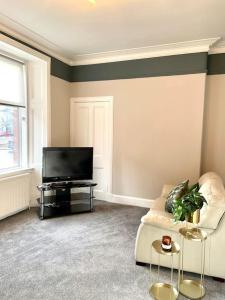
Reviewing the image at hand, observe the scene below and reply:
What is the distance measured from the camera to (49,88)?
13.7 ft

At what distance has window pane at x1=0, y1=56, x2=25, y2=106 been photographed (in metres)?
3.65

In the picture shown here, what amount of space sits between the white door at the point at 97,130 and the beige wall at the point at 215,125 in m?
1.81

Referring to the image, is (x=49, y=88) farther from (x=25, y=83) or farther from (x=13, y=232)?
(x=13, y=232)

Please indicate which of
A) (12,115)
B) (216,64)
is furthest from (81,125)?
(216,64)

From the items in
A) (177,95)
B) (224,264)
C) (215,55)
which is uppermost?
(215,55)

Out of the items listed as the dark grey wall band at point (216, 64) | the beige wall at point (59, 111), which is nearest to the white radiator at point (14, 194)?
the beige wall at point (59, 111)

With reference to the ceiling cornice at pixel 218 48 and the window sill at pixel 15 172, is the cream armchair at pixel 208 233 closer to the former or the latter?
the window sill at pixel 15 172

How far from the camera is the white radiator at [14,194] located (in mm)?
3549

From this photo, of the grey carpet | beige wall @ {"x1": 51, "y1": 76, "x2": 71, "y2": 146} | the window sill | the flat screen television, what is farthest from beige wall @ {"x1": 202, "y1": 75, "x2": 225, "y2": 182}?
the window sill

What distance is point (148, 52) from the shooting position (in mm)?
4156

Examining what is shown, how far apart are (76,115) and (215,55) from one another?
2.85m

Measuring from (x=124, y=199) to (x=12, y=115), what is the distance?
→ 260 cm

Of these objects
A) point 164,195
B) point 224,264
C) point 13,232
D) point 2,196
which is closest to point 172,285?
point 224,264

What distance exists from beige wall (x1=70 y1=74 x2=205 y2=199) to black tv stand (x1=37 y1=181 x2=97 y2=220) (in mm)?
738
